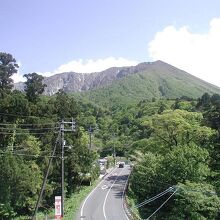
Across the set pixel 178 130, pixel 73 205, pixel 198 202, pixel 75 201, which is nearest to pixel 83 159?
pixel 75 201

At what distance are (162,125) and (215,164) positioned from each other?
28.5 ft

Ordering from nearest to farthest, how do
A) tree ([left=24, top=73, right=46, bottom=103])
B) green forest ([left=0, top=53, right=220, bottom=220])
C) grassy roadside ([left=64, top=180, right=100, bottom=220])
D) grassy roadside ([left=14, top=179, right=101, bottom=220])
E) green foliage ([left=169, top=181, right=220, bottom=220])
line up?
1. green foliage ([left=169, top=181, right=220, bottom=220])
2. grassy roadside ([left=64, top=180, right=100, bottom=220])
3. grassy roadside ([left=14, top=179, right=101, bottom=220])
4. green forest ([left=0, top=53, right=220, bottom=220])
5. tree ([left=24, top=73, right=46, bottom=103])

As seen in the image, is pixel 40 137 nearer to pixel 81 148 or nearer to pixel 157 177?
pixel 81 148

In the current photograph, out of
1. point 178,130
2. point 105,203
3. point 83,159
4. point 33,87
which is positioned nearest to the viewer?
point 105,203

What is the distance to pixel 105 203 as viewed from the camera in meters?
41.7

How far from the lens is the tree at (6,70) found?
2095 inches

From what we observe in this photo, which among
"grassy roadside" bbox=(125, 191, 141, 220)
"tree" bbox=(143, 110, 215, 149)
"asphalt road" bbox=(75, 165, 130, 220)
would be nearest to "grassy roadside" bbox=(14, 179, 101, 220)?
"asphalt road" bbox=(75, 165, 130, 220)

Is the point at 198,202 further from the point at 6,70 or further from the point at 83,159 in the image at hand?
the point at 6,70

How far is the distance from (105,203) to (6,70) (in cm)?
2322

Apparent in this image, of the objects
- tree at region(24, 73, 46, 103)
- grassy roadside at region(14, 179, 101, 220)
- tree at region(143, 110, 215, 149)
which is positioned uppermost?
tree at region(24, 73, 46, 103)

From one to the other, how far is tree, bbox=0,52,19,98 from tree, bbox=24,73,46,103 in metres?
2.05

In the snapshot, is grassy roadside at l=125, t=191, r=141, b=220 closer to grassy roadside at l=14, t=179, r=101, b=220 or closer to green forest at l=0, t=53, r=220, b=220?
green forest at l=0, t=53, r=220, b=220

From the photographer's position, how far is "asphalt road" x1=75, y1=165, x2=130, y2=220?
35875 mm

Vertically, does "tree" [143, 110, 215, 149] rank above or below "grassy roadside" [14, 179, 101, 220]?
above
